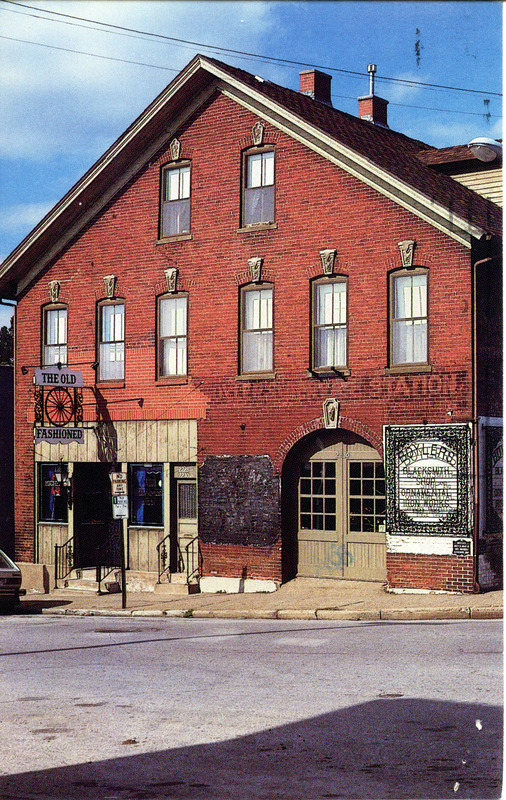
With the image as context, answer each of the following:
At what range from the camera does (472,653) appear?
45.3ft

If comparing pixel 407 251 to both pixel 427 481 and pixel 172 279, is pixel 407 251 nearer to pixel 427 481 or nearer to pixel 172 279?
pixel 427 481

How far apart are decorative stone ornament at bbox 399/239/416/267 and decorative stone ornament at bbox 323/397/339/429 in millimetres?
3139

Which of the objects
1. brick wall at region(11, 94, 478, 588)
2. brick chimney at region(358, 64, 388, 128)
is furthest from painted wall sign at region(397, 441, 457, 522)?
brick chimney at region(358, 64, 388, 128)

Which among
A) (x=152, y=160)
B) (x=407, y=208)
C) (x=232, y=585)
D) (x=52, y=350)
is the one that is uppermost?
(x=152, y=160)

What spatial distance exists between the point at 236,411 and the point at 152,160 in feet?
21.3

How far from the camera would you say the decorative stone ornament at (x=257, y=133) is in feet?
76.9

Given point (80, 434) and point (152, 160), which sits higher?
point (152, 160)

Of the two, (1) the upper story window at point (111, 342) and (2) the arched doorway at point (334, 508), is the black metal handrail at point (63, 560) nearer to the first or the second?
(1) the upper story window at point (111, 342)

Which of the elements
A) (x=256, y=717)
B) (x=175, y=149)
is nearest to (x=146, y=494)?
(x=175, y=149)

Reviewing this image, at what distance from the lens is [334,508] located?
22.5 m

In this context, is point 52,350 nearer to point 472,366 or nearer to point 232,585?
point 232,585

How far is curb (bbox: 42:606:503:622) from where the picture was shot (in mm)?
18312

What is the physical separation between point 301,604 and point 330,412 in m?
4.04

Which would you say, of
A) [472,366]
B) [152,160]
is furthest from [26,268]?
[472,366]
